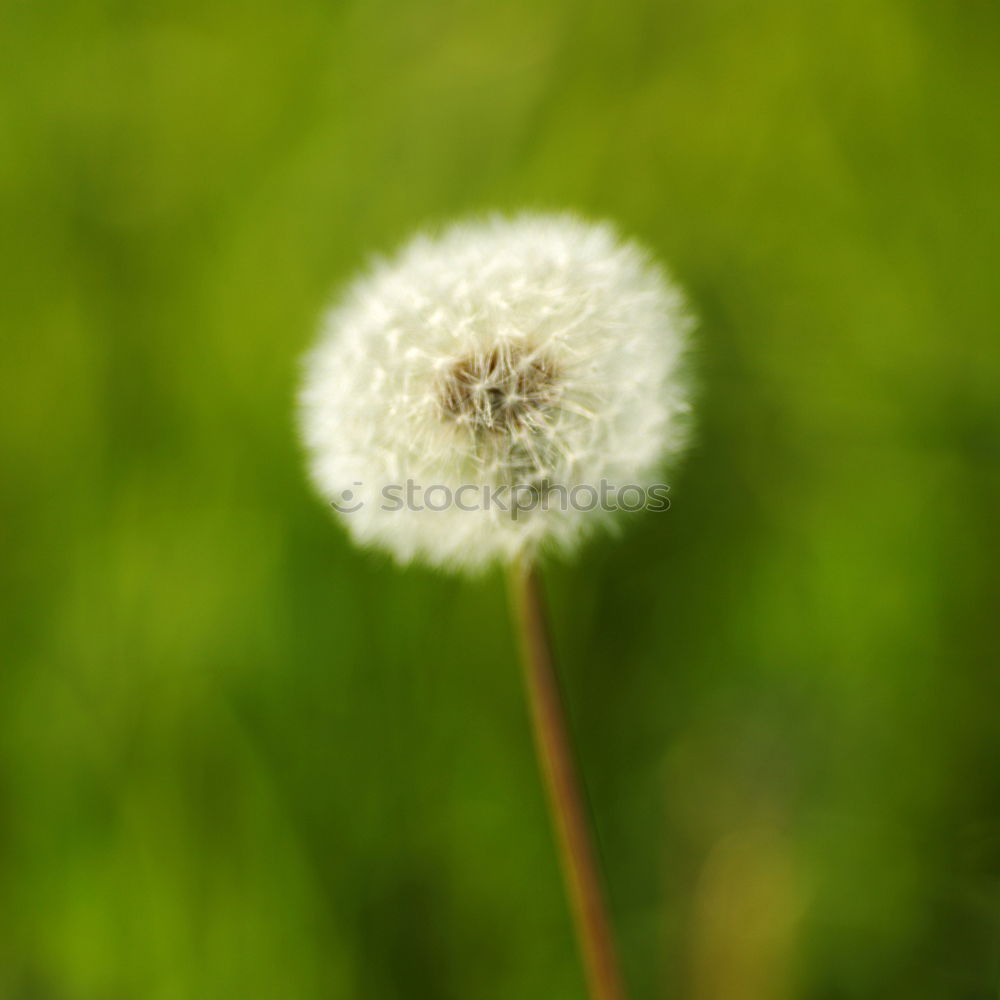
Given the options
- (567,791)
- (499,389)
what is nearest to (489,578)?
(499,389)

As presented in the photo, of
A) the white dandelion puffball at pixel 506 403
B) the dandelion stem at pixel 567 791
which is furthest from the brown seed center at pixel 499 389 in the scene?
the dandelion stem at pixel 567 791

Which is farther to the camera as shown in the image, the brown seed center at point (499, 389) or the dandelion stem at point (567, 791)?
the brown seed center at point (499, 389)

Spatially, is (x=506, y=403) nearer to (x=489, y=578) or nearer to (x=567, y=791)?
(x=567, y=791)

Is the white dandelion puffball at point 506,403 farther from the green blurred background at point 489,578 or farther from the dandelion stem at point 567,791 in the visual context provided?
the green blurred background at point 489,578

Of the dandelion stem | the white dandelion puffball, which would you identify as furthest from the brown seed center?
the dandelion stem

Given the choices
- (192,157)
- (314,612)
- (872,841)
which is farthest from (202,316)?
(872,841)

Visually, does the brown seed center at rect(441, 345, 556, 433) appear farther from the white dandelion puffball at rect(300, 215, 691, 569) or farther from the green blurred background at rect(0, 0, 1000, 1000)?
the green blurred background at rect(0, 0, 1000, 1000)
